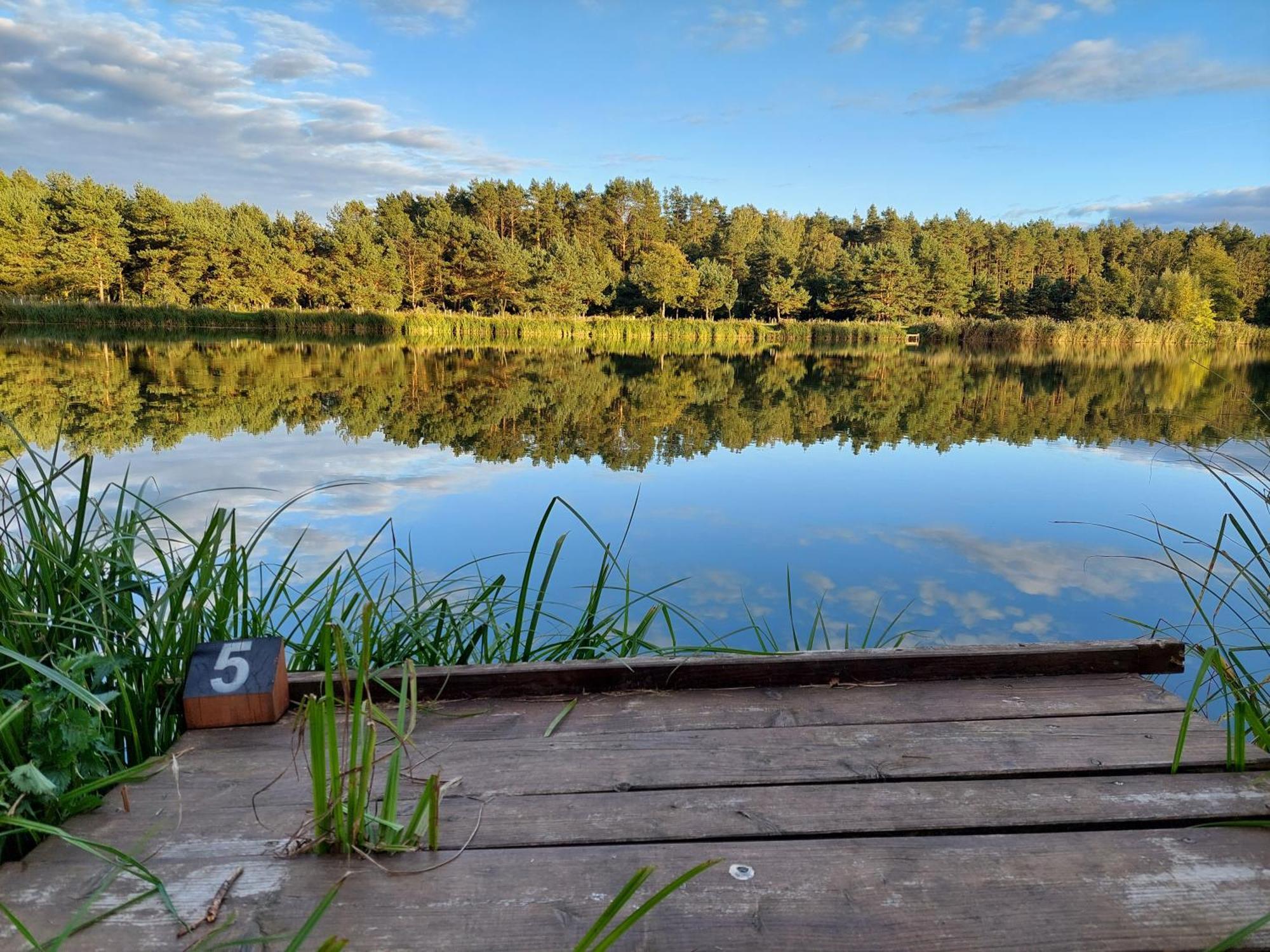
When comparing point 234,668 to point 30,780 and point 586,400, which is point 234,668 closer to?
point 30,780

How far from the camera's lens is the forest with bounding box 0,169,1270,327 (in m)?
28.2

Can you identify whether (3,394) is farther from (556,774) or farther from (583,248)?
(583,248)

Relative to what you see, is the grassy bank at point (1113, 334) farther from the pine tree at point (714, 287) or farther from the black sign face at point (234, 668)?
the black sign face at point (234, 668)

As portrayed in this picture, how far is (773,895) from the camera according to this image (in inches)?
36.1

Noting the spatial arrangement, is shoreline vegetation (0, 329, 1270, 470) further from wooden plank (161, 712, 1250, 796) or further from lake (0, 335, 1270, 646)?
wooden plank (161, 712, 1250, 796)

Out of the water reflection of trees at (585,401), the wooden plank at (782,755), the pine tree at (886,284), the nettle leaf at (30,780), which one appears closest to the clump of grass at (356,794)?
the wooden plank at (782,755)

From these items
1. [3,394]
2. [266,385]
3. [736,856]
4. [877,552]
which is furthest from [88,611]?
[266,385]

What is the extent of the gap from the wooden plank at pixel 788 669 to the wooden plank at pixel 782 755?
19cm

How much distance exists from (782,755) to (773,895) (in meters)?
0.37

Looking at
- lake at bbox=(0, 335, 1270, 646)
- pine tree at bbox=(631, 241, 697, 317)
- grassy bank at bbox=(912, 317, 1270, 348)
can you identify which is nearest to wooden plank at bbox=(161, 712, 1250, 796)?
lake at bbox=(0, 335, 1270, 646)

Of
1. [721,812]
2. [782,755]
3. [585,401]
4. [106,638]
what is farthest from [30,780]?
[585,401]

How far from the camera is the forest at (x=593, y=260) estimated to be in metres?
28.2

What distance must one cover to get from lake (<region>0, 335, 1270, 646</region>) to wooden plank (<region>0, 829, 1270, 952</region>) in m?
1.14

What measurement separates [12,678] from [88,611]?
16cm
